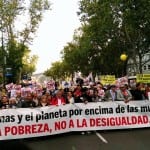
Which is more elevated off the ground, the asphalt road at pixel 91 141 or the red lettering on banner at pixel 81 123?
the red lettering on banner at pixel 81 123

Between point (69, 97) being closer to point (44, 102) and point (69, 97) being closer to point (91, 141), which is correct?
point (44, 102)

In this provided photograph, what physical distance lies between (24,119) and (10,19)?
130ft

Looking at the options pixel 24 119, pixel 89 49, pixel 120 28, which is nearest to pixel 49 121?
pixel 24 119

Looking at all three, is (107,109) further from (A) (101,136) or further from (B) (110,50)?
(B) (110,50)

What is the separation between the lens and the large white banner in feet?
49.2

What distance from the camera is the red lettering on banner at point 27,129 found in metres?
14.9

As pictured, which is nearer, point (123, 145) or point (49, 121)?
point (123, 145)

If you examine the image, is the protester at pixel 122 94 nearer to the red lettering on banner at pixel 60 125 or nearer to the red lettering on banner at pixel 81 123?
the red lettering on banner at pixel 81 123

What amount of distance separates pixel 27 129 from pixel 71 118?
155 cm

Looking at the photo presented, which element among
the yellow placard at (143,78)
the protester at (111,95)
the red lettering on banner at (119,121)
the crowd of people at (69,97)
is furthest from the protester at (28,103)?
the yellow placard at (143,78)

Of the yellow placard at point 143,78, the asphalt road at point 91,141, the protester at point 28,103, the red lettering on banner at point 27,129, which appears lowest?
the asphalt road at point 91,141

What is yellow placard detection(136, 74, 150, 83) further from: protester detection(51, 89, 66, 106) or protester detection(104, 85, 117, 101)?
protester detection(51, 89, 66, 106)

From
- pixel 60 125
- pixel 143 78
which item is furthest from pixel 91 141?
pixel 143 78

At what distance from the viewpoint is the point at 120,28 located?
59.1m
